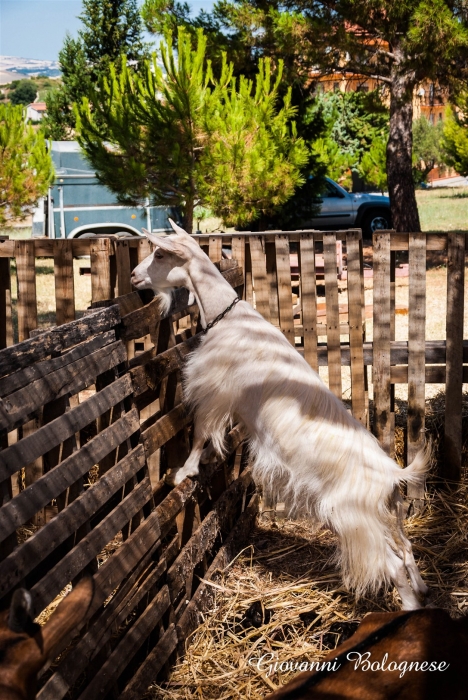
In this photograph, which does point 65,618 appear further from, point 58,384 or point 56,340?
point 56,340

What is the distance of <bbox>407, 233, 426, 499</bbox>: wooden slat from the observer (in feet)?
15.6

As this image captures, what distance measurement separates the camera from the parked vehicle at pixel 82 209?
1861 centimetres

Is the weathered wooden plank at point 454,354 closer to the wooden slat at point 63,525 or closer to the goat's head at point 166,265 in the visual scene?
the goat's head at point 166,265

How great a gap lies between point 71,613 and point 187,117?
1143cm

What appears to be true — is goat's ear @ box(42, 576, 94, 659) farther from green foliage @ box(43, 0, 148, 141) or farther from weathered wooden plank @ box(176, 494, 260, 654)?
green foliage @ box(43, 0, 148, 141)

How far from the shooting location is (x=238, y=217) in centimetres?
1323

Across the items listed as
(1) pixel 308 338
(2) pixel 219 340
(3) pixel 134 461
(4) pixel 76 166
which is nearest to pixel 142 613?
(3) pixel 134 461

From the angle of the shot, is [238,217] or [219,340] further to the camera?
[238,217]

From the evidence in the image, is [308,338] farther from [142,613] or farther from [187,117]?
[187,117]

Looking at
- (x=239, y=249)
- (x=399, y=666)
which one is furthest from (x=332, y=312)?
(x=399, y=666)

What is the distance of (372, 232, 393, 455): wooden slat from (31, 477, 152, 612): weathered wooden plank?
7.55 feet

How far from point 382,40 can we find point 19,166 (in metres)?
8.16

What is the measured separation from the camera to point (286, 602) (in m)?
4.06

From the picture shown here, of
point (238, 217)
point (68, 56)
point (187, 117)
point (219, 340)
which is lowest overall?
point (219, 340)
